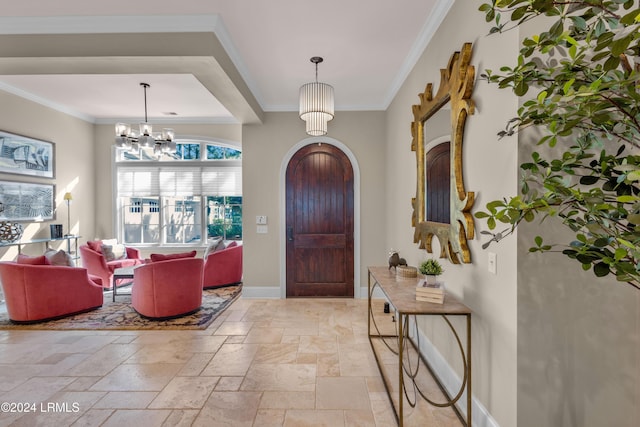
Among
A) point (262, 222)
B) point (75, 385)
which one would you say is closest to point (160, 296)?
point (75, 385)

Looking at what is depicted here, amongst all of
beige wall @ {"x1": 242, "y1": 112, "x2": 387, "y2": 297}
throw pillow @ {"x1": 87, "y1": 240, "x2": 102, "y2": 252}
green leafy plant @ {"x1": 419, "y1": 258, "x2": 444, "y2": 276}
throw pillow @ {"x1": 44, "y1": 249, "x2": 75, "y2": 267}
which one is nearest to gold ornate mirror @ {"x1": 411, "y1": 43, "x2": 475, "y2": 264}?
green leafy plant @ {"x1": 419, "y1": 258, "x2": 444, "y2": 276}

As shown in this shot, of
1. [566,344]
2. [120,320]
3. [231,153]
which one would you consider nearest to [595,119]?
[566,344]

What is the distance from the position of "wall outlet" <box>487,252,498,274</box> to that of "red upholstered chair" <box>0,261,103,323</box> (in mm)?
4633

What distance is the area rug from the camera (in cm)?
373

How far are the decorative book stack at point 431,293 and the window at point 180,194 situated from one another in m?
4.86

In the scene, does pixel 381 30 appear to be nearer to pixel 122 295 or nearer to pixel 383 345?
pixel 383 345

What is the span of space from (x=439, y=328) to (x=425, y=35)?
2542mm

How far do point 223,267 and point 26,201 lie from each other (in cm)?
305

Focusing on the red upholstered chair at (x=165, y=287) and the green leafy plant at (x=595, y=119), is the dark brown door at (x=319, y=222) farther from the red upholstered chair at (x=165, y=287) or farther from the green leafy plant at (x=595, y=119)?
the green leafy plant at (x=595, y=119)

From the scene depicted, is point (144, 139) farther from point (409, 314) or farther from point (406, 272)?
point (409, 314)

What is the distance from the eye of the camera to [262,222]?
16.1 feet

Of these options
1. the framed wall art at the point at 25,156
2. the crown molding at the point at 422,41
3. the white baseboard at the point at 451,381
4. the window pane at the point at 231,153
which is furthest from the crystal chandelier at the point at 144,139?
the white baseboard at the point at 451,381

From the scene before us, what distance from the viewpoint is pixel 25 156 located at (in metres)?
4.80

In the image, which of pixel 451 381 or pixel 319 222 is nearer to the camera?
pixel 451 381
